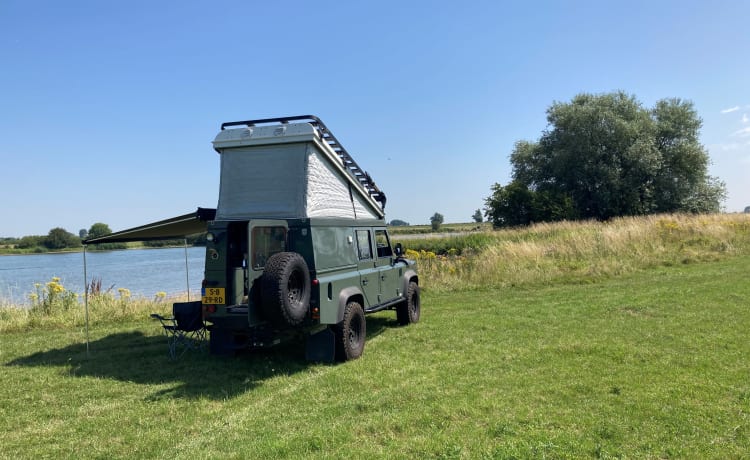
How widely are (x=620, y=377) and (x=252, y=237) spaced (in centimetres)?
463

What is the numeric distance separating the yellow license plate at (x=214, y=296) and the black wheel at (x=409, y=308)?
4009 mm

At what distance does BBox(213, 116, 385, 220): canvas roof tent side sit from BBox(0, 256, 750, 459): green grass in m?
2.25

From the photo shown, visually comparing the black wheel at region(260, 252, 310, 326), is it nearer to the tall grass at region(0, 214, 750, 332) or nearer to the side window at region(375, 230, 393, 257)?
the side window at region(375, 230, 393, 257)

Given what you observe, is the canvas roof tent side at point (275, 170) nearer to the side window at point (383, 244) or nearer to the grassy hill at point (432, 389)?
the side window at point (383, 244)

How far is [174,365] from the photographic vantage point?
7207 millimetres

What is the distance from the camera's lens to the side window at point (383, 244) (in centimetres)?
901

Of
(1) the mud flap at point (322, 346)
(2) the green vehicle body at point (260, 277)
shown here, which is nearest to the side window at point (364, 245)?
(2) the green vehicle body at point (260, 277)

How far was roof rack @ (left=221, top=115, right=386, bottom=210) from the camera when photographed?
726cm

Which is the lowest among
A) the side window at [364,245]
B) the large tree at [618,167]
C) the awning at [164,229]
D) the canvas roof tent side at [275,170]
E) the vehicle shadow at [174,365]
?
the vehicle shadow at [174,365]

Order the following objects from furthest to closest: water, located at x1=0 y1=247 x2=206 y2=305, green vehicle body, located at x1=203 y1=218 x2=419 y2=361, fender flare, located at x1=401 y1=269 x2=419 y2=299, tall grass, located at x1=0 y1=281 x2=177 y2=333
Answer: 1. water, located at x1=0 y1=247 x2=206 y2=305
2. tall grass, located at x1=0 y1=281 x2=177 y2=333
3. fender flare, located at x1=401 y1=269 x2=419 y2=299
4. green vehicle body, located at x1=203 y1=218 x2=419 y2=361

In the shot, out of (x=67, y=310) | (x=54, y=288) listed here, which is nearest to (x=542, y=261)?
(x=67, y=310)

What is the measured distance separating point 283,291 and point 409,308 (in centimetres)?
438

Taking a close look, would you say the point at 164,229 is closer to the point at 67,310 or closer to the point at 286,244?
the point at 286,244

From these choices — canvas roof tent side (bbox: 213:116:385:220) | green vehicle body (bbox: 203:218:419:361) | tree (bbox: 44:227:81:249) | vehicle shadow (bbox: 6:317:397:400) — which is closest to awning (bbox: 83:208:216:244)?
canvas roof tent side (bbox: 213:116:385:220)
